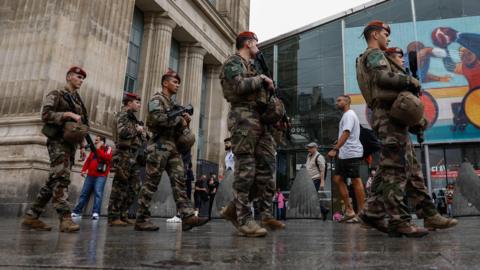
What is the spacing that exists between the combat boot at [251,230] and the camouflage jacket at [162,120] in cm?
177

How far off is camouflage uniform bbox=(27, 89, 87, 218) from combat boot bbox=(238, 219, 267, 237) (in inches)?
83.5

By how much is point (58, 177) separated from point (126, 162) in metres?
1.88

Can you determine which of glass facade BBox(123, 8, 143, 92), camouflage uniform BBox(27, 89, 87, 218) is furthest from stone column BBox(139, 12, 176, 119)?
camouflage uniform BBox(27, 89, 87, 218)

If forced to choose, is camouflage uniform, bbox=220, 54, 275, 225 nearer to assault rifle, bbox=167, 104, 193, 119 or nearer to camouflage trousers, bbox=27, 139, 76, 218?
assault rifle, bbox=167, 104, 193, 119

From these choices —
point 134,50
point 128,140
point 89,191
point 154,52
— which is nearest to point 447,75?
point 154,52

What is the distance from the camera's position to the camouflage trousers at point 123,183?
20.2ft

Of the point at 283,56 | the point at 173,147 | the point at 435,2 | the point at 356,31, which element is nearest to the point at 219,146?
the point at 283,56

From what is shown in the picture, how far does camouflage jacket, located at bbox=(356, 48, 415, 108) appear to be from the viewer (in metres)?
3.50

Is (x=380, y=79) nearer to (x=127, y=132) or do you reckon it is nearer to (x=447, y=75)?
(x=127, y=132)

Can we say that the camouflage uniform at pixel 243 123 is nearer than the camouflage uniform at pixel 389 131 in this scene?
No

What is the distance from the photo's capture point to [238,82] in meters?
3.79

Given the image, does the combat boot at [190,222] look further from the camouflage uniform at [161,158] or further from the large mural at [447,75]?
the large mural at [447,75]

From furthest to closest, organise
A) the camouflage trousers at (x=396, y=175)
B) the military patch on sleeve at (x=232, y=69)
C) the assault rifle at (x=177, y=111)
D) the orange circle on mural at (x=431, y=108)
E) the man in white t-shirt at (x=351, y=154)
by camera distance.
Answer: the orange circle on mural at (x=431, y=108)
the man in white t-shirt at (x=351, y=154)
the assault rifle at (x=177, y=111)
the military patch on sleeve at (x=232, y=69)
the camouflage trousers at (x=396, y=175)

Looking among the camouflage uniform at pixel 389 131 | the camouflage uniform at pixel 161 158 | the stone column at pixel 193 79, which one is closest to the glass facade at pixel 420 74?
the stone column at pixel 193 79
